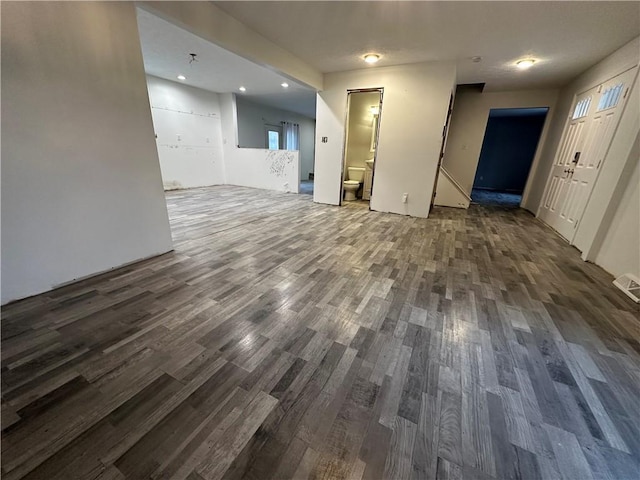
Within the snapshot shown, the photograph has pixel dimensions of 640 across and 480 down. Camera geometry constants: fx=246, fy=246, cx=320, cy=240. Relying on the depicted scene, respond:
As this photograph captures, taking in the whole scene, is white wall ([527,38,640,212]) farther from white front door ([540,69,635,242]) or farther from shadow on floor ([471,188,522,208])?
shadow on floor ([471,188,522,208])

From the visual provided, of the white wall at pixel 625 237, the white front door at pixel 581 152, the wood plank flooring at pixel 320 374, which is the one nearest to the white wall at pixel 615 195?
the white wall at pixel 625 237

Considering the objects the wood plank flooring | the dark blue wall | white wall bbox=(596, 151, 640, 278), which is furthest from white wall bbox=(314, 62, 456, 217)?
the dark blue wall

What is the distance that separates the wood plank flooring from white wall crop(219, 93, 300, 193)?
457cm

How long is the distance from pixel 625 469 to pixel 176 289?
2602 mm

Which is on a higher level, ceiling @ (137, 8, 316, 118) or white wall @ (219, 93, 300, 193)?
ceiling @ (137, 8, 316, 118)

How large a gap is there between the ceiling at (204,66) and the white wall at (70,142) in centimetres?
108

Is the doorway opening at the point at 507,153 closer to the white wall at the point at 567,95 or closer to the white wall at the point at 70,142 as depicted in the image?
the white wall at the point at 567,95

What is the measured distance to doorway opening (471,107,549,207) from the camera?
878 centimetres

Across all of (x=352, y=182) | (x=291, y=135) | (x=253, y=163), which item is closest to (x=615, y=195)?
(x=352, y=182)

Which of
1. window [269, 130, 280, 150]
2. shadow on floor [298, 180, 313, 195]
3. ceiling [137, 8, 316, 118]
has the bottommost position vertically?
shadow on floor [298, 180, 313, 195]

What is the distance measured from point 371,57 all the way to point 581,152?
3.49 meters

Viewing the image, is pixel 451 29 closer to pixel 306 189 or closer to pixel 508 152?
pixel 306 189

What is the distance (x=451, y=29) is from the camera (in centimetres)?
277

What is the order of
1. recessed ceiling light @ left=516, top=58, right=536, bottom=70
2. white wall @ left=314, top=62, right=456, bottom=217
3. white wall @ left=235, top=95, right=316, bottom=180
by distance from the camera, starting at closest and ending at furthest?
recessed ceiling light @ left=516, top=58, right=536, bottom=70
white wall @ left=314, top=62, right=456, bottom=217
white wall @ left=235, top=95, right=316, bottom=180
